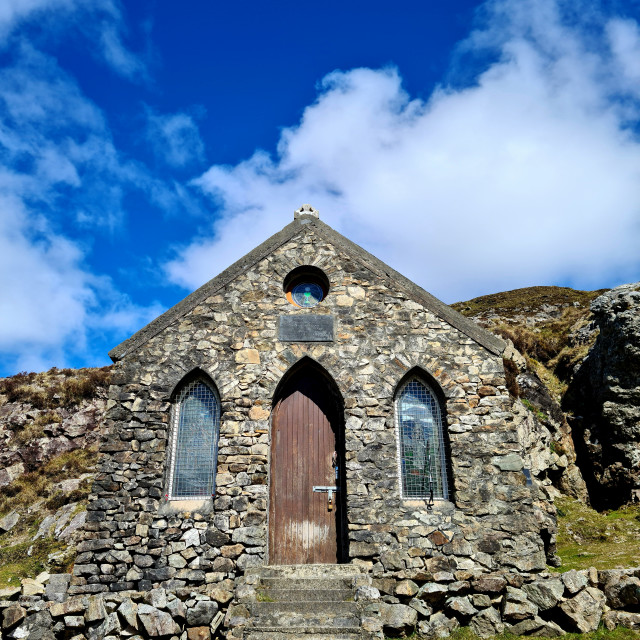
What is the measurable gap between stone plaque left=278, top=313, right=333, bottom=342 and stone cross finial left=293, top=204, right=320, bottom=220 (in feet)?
7.89

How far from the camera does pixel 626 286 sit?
16.8m

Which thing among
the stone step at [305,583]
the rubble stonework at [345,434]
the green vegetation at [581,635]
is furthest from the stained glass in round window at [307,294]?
the green vegetation at [581,635]

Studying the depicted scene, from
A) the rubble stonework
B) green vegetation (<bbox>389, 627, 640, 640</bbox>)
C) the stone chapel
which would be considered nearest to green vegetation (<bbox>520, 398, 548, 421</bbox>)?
the rubble stonework

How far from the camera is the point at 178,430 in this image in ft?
29.7

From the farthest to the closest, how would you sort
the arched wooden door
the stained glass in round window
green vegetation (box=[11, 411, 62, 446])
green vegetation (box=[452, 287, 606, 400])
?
green vegetation (box=[452, 287, 606, 400]) → green vegetation (box=[11, 411, 62, 446]) → the stained glass in round window → the arched wooden door

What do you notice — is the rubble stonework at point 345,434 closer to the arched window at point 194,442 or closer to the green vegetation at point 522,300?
the arched window at point 194,442

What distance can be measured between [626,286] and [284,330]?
13.5m

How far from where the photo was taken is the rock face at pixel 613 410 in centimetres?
1423

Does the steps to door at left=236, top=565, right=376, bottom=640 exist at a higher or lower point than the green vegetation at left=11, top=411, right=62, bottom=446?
lower

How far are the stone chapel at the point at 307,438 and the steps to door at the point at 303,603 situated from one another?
424mm

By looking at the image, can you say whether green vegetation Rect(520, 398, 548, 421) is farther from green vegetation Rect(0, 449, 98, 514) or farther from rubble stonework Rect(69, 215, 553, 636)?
green vegetation Rect(0, 449, 98, 514)

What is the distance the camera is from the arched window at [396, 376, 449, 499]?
28.5ft

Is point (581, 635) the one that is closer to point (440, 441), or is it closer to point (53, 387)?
point (440, 441)

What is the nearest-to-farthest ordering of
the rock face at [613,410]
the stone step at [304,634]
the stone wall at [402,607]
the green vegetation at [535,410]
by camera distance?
the stone step at [304,634] < the stone wall at [402,607] < the rock face at [613,410] < the green vegetation at [535,410]
